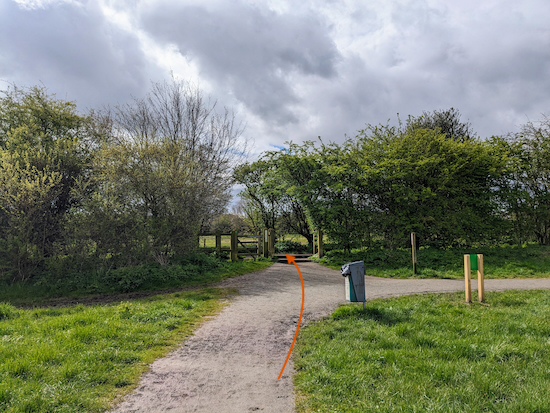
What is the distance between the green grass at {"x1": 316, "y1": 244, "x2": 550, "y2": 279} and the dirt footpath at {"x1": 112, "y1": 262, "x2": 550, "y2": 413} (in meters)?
2.58

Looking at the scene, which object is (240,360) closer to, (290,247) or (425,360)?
(425,360)

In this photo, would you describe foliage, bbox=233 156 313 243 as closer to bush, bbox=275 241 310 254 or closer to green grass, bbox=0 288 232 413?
bush, bbox=275 241 310 254

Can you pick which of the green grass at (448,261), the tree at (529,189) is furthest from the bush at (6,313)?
the tree at (529,189)

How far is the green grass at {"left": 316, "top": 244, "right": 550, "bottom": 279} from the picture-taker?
1233 cm

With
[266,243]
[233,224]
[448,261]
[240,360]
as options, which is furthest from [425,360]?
[233,224]

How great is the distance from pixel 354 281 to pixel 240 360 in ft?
9.63

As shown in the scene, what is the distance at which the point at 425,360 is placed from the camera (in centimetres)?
431

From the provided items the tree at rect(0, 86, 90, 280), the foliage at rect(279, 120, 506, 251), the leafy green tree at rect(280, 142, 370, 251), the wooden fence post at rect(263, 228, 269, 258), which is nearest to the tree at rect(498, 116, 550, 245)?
the foliage at rect(279, 120, 506, 251)

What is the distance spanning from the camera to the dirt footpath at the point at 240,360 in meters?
3.50

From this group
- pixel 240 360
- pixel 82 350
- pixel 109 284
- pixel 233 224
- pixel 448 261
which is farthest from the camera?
pixel 233 224

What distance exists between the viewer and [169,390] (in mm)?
3773

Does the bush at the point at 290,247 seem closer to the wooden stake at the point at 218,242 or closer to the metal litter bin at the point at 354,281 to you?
the wooden stake at the point at 218,242

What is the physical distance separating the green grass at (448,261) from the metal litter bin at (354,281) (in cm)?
641

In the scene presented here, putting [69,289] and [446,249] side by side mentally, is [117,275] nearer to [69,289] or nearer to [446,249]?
[69,289]
